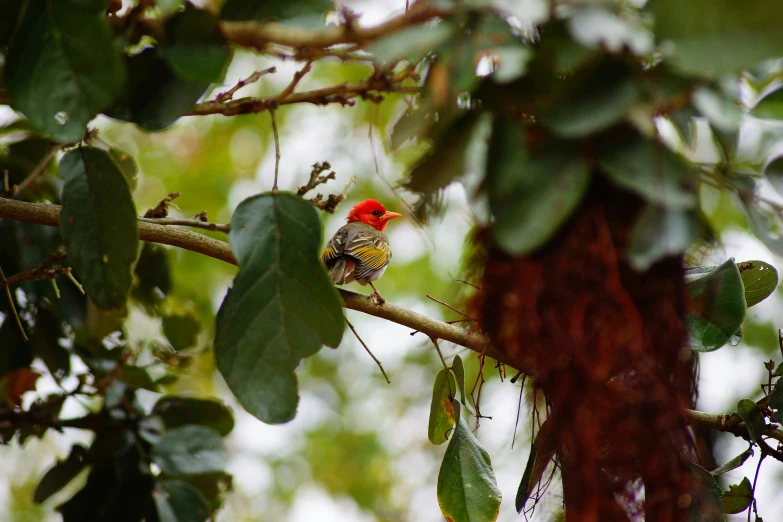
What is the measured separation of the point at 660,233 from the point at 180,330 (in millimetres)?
2121

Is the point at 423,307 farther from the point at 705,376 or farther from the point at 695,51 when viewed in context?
the point at 695,51

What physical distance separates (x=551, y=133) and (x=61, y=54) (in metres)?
0.91

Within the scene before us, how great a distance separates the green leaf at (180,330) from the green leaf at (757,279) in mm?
1934

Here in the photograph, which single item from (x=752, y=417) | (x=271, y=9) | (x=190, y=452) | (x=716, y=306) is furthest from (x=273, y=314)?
(x=752, y=417)

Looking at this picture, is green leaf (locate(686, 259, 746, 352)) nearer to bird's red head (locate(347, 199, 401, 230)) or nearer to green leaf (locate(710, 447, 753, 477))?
green leaf (locate(710, 447, 753, 477))

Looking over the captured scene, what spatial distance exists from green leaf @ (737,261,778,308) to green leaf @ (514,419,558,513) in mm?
834

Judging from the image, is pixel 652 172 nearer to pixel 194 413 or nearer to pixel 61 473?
pixel 194 413

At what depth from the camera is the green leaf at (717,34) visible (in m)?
1.00

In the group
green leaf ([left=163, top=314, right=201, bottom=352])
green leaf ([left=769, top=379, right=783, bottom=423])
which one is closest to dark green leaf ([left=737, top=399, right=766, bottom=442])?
green leaf ([left=769, top=379, right=783, bottom=423])

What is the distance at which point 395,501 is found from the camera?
8.71 meters

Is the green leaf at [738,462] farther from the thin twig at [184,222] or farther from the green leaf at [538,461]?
the thin twig at [184,222]

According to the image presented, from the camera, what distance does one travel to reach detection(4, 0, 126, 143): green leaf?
4.38ft

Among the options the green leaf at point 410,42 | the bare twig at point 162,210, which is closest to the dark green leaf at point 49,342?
the bare twig at point 162,210

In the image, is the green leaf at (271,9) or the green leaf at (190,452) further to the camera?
the green leaf at (190,452)
